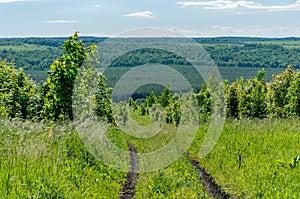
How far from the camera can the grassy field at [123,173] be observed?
24.8 ft

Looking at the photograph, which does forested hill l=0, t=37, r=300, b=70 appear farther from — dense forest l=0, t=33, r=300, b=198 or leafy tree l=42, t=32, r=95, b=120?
leafy tree l=42, t=32, r=95, b=120

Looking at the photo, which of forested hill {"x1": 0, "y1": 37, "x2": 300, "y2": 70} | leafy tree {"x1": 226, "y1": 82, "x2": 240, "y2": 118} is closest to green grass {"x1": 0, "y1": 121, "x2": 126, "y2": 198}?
leafy tree {"x1": 226, "y1": 82, "x2": 240, "y2": 118}

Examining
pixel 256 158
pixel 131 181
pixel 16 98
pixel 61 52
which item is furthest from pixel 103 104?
pixel 61 52

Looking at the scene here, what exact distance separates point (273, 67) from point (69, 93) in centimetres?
16981

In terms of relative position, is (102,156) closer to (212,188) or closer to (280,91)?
(212,188)

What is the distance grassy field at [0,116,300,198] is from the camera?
7.55 metres

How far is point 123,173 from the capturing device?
1290 cm

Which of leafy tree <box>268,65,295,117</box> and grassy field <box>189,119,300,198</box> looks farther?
leafy tree <box>268,65,295,117</box>

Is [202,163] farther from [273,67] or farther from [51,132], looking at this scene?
[273,67]

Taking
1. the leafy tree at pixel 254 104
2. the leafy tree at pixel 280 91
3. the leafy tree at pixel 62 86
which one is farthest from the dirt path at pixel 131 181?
the leafy tree at pixel 280 91

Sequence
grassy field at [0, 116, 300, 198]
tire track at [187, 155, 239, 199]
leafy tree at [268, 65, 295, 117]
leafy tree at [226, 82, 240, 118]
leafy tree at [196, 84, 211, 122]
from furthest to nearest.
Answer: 1. leafy tree at [196, 84, 211, 122]
2. leafy tree at [226, 82, 240, 118]
3. leafy tree at [268, 65, 295, 117]
4. tire track at [187, 155, 239, 199]
5. grassy field at [0, 116, 300, 198]

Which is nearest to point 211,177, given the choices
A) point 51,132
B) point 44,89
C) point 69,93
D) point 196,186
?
point 196,186

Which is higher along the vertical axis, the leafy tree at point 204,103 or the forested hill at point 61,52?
the forested hill at point 61,52

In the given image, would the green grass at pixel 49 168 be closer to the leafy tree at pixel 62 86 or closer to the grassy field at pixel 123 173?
the grassy field at pixel 123 173
